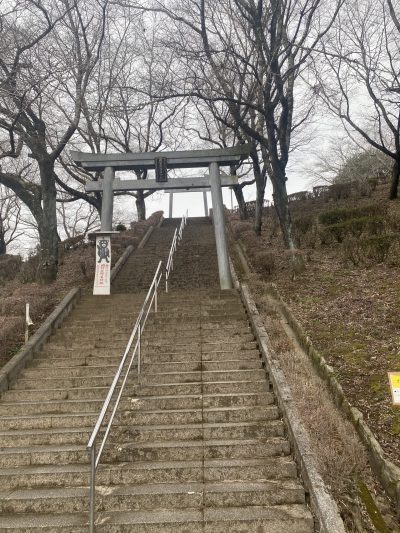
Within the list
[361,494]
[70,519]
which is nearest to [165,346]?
[70,519]

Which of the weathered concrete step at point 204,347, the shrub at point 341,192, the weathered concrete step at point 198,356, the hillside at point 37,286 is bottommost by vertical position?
the weathered concrete step at point 198,356

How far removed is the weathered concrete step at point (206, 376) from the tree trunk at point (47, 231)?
732 cm

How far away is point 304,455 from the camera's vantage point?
4688mm

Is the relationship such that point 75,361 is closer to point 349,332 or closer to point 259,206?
point 349,332

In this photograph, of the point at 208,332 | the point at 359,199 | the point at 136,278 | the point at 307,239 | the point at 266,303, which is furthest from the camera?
the point at 359,199

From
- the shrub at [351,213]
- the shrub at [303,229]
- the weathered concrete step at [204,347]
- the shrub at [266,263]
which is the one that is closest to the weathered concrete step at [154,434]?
the weathered concrete step at [204,347]

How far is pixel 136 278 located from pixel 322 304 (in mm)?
6861

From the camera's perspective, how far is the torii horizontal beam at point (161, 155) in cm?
1345

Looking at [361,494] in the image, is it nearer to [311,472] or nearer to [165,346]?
[311,472]

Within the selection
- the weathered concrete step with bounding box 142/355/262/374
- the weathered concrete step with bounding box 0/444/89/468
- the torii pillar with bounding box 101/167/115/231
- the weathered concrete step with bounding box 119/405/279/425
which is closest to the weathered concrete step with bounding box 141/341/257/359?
the weathered concrete step with bounding box 142/355/262/374

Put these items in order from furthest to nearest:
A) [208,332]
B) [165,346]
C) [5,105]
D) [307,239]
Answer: [307,239] < [5,105] < [208,332] < [165,346]

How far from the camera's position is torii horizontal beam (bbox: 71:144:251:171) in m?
13.5

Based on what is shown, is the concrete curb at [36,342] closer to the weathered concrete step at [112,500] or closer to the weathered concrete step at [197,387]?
the weathered concrete step at [197,387]

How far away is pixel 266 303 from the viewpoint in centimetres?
1000
